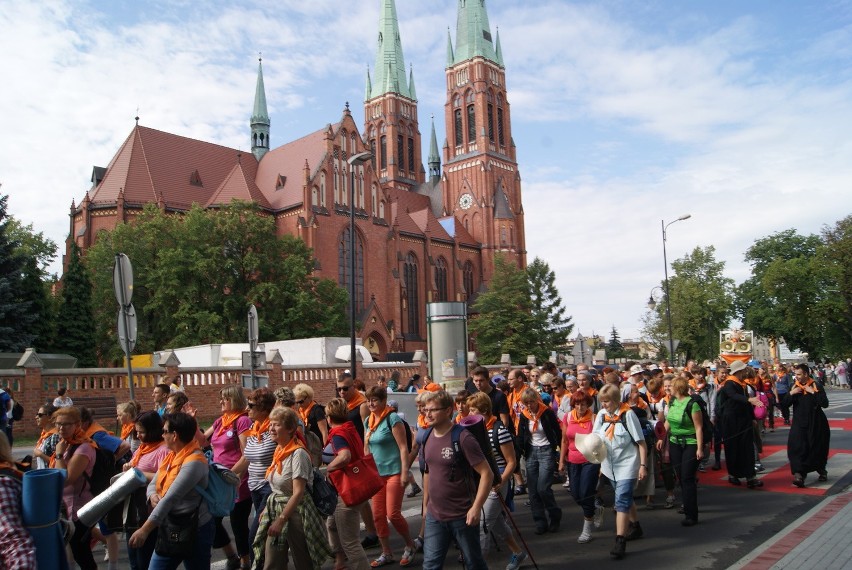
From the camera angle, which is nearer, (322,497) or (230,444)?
(322,497)

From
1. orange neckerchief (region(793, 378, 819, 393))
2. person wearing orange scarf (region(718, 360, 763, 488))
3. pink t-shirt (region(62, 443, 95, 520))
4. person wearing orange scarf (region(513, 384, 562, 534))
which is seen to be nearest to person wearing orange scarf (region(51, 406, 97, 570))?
pink t-shirt (region(62, 443, 95, 520))

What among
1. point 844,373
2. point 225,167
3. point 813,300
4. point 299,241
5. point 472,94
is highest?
point 472,94

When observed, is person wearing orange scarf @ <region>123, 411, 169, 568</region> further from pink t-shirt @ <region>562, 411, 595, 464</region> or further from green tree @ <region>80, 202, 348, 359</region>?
green tree @ <region>80, 202, 348, 359</region>

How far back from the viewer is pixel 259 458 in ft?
18.4

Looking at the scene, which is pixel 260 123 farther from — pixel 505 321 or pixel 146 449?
pixel 146 449

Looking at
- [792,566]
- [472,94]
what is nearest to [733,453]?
[792,566]

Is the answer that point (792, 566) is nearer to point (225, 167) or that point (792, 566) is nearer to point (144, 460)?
point (144, 460)

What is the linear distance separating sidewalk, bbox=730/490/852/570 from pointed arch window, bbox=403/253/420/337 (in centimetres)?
4953

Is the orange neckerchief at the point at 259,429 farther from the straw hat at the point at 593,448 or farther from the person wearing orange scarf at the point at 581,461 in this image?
the person wearing orange scarf at the point at 581,461

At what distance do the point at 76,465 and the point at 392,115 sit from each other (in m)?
73.4

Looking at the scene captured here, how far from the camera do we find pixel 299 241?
3959 cm

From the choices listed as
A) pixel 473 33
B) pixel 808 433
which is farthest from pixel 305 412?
pixel 473 33

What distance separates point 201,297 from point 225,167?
18.8 metres

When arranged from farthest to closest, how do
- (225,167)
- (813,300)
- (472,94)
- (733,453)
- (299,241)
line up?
(472,94), (225,167), (813,300), (299,241), (733,453)
